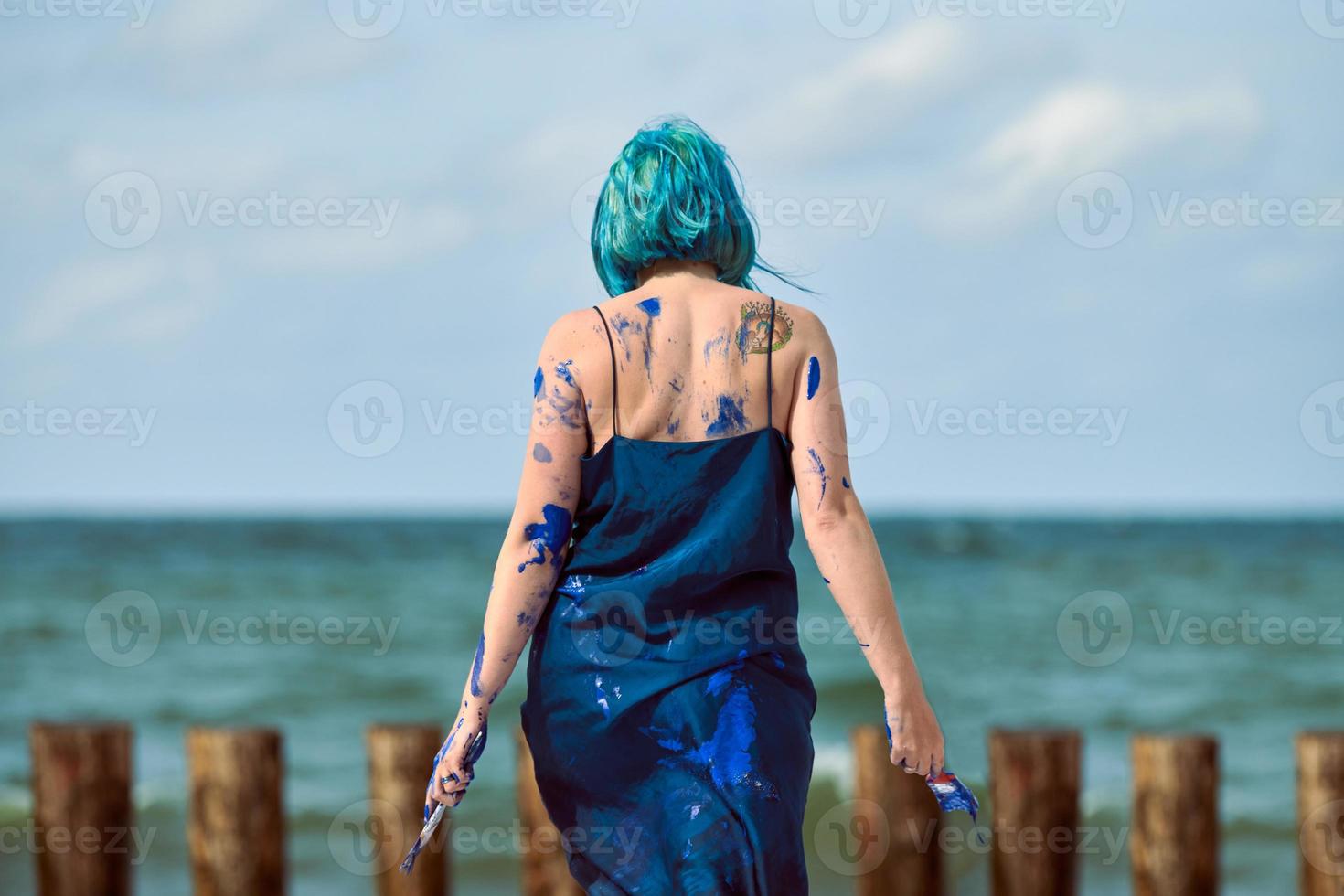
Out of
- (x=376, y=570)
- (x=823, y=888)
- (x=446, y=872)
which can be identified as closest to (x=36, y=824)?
(x=446, y=872)

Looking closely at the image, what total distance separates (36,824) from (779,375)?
16.8ft

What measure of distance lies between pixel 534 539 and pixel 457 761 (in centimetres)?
56

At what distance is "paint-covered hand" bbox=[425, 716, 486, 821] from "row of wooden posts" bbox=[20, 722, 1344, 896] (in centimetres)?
323

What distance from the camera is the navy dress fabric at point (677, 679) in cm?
321

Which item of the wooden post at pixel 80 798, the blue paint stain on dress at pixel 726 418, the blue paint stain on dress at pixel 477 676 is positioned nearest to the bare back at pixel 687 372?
the blue paint stain on dress at pixel 726 418

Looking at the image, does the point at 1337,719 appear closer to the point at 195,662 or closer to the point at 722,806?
the point at 195,662

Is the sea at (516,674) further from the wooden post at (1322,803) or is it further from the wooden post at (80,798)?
the wooden post at (80,798)

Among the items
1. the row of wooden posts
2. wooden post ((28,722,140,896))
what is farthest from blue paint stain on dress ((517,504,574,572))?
wooden post ((28,722,140,896))

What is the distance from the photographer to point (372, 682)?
1791 centimetres

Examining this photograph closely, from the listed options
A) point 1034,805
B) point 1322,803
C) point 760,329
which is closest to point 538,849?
point 1034,805

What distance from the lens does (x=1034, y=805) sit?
6.84 meters

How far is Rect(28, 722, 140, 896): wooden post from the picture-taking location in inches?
264

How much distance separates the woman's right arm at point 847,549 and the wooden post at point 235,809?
417cm

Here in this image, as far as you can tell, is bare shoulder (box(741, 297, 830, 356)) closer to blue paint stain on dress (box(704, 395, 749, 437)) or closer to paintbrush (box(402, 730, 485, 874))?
blue paint stain on dress (box(704, 395, 749, 437))
